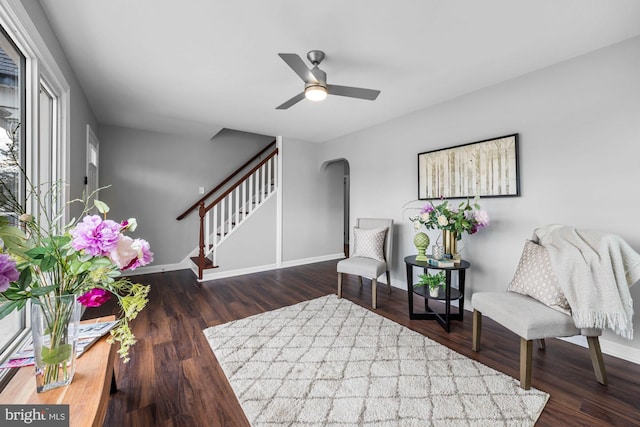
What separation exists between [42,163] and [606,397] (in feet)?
13.5

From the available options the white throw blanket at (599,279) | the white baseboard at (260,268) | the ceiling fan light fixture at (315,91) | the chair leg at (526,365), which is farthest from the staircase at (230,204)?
the white throw blanket at (599,279)

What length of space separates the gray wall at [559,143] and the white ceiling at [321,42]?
168 mm

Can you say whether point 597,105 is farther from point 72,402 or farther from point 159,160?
point 159,160

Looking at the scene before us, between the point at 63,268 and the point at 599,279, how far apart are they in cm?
280

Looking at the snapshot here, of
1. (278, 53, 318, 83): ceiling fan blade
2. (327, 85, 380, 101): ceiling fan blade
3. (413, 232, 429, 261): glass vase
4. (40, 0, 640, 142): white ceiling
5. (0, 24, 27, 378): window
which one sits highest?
(40, 0, 640, 142): white ceiling

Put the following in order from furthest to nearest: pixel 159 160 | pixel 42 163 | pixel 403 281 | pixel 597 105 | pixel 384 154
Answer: pixel 159 160
pixel 384 154
pixel 403 281
pixel 597 105
pixel 42 163

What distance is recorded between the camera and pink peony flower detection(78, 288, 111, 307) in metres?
0.91

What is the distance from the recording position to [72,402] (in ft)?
3.01

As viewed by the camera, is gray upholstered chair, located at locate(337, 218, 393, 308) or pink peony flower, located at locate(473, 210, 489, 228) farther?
gray upholstered chair, located at locate(337, 218, 393, 308)

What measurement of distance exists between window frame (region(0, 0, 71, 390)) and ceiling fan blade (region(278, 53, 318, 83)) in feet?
4.56

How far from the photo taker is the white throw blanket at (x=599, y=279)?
5.38ft

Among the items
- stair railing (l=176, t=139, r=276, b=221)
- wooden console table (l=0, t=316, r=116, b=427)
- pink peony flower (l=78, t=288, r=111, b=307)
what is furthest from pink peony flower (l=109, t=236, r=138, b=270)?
stair railing (l=176, t=139, r=276, b=221)

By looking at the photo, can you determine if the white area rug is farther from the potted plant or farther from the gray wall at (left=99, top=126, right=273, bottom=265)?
the gray wall at (left=99, top=126, right=273, bottom=265)

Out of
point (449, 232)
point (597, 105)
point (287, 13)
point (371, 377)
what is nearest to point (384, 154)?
point (449, 232)
